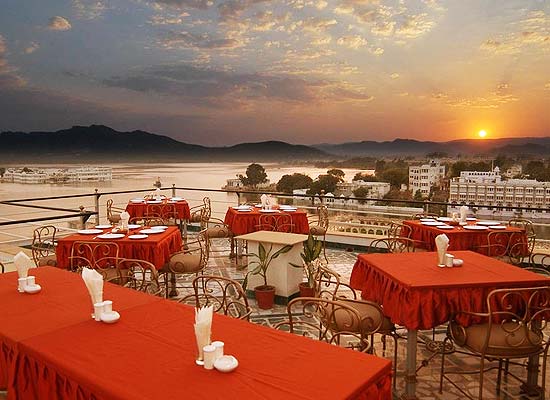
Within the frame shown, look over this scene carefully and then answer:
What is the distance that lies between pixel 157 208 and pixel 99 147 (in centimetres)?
1181

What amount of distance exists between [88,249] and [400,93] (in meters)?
11.8

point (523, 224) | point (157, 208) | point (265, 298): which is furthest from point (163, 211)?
point (523, 224)

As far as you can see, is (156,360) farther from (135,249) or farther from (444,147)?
(444,147)

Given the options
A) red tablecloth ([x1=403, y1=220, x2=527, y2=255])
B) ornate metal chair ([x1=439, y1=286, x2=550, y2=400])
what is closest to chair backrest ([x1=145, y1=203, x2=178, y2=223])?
red tablecloth ([x1=403, y1=220, x2=527, y2=255])

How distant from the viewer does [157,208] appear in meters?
7.96

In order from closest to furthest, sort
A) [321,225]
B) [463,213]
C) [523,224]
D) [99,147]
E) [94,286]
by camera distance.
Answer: [94,286] → [463,213] → [523,224] → [321,225] → [99,147]

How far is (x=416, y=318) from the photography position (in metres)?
2.70

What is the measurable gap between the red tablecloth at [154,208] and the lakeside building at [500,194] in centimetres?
483

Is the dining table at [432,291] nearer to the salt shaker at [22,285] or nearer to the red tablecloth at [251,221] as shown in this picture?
the salt shaker at [22,285]

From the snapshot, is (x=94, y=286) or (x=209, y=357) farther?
(x=94, y=286)

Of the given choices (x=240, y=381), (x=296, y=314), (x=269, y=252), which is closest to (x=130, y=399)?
(x=240, y=381)

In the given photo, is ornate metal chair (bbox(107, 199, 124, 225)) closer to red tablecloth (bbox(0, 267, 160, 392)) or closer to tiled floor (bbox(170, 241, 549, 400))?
tiled floor (bbox(170, 241, 549, 400))

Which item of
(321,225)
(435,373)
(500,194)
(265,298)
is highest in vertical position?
(500,194)

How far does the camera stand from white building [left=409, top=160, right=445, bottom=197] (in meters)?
9.07
